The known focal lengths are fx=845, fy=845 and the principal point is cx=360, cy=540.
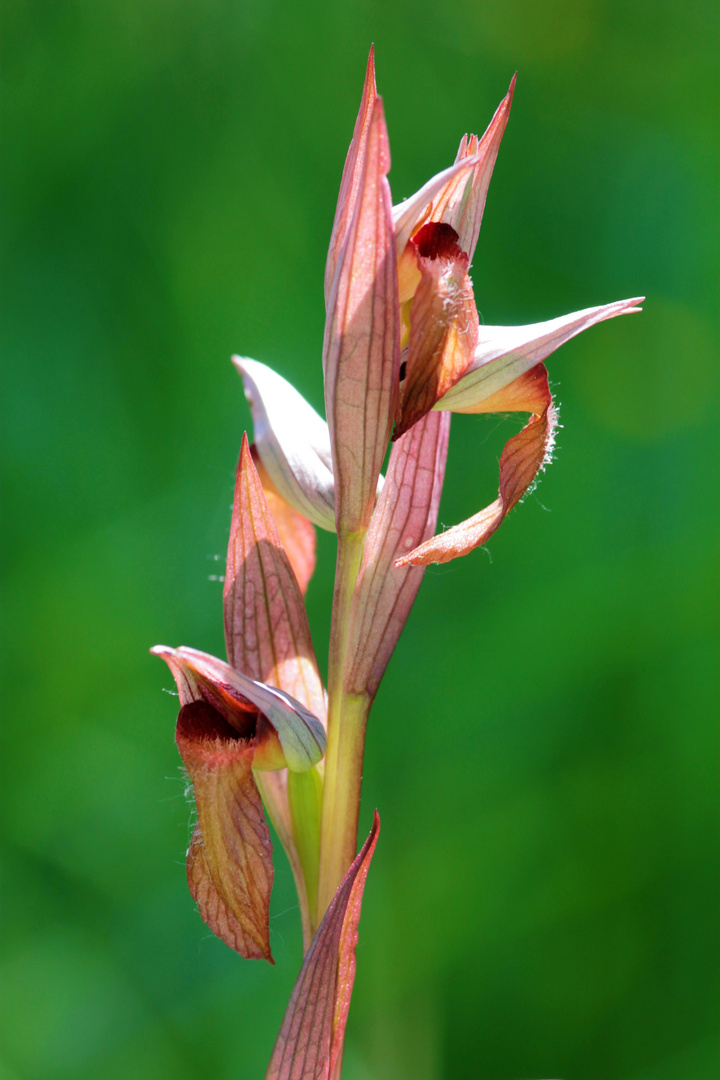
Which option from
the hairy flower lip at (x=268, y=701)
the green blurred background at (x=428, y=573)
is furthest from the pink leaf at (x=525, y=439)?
the green blurred background at (x=428, y=573)

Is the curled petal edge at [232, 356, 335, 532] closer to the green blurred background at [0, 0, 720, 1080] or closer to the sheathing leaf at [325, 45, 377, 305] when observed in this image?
the sheathing leaf at [325, 45, 377, 305]

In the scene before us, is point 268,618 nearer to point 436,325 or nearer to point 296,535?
point 296,535

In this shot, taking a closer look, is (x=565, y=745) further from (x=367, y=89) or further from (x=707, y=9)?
(x=707, y=9)

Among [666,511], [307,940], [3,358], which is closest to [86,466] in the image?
[3,358]

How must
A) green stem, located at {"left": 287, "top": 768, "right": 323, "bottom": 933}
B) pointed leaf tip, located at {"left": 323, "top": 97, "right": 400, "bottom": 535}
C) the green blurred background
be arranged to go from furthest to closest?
1. the green blurred background
2. green stem, located at {"left": 287, "top": 768, "right": 323, "bottom": 933}
3. pointed leaf tip, located at {"left": 323, "top": 97, "right": 400, "bottom": 535}

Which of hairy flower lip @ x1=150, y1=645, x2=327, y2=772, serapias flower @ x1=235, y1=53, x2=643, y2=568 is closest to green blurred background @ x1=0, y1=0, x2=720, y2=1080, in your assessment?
hairy flower lip @ x1=150, y1=645, x2=327, y2=772

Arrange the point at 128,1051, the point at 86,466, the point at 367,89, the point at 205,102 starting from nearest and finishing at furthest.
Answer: the point at 367,89 → the point at 128,1051 → the point at 86,466 → the point at 205,102

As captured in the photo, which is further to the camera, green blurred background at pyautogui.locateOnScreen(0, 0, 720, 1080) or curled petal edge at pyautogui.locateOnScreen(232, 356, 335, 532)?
green blurred background at pyautogui.locateOnScreen(0, 0, 720, 1080)
